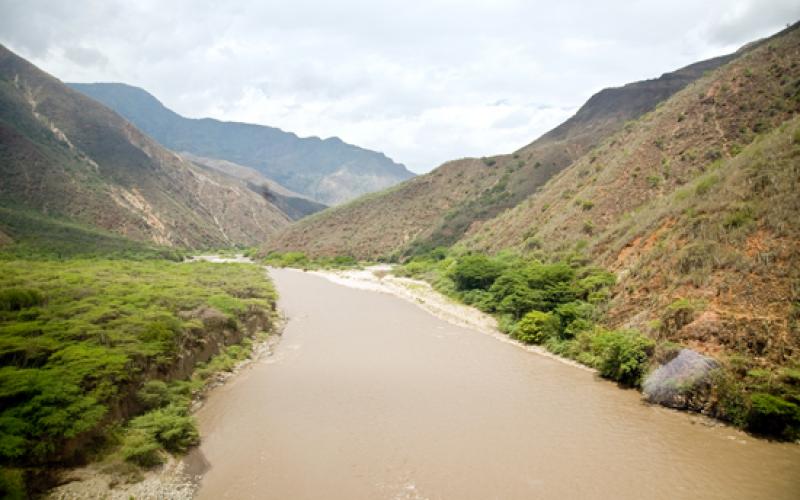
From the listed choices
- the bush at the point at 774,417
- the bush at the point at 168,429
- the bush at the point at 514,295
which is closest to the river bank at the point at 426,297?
the bush at the point at 514,295

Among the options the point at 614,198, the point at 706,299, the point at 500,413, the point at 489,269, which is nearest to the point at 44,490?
the point at 500,413

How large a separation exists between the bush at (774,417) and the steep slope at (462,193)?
5410cm

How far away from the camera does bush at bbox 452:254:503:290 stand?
34.9 m

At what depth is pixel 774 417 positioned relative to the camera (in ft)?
40.8

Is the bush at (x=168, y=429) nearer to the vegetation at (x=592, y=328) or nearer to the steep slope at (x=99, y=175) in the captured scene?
the vegetation at (x=592, y=328)

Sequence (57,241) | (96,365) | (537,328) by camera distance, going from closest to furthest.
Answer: (96,365) < (537,328) < (57,241)

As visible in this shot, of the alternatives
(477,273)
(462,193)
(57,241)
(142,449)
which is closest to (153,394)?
(142,449)

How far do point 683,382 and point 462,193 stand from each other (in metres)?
70.4

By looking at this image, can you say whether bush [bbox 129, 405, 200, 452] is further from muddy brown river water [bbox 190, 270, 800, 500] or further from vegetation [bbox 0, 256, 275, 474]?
muddy brown river water [bbox 190, 270, 800, 500]

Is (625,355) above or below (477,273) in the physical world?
below

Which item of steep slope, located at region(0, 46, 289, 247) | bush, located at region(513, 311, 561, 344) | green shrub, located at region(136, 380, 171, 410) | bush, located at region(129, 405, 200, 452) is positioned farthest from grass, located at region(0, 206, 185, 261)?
bush, located at region(513, 311, 561, 344)

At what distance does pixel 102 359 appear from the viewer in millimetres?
12844

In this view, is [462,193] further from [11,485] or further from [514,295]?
[11,485]

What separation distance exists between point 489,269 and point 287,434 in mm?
24625
